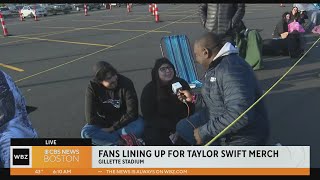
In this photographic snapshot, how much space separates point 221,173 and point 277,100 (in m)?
2.48

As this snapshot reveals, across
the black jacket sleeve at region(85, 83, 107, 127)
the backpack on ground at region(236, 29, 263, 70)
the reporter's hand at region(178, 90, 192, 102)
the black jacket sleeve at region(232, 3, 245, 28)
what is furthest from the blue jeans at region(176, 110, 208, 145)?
the backpack on ground at region(236, 29, 263, 70)

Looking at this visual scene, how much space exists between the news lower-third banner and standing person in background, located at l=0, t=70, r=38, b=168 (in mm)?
99

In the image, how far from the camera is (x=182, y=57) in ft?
16.4

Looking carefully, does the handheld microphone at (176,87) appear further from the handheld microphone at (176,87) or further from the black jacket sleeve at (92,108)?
the black jacket sleeve at (92,108)

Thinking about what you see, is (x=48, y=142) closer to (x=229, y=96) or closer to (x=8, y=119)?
(x=8, y=119)

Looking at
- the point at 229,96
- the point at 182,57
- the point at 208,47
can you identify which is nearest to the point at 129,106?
the point at 208,47

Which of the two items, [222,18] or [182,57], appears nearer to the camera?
[222,18]

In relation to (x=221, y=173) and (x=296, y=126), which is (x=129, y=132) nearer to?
(x=221, y=173)

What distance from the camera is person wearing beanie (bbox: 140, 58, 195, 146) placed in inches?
130

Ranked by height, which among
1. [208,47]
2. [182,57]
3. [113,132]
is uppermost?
[208,47]

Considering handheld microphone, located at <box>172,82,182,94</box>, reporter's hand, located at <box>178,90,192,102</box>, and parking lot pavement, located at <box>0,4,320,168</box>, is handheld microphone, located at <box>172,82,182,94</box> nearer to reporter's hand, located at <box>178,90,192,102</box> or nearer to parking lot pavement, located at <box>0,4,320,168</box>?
reporter's hand, located at <box>178,90,192,102</box>

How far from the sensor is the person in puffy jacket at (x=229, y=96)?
2.17 m

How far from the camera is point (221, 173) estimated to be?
2.25 meters

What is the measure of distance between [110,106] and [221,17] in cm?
238
